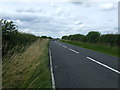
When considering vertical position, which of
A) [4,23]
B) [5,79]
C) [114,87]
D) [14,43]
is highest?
[4,23]

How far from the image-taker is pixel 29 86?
557 centimetres

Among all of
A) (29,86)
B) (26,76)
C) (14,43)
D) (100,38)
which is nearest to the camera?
(29,86)

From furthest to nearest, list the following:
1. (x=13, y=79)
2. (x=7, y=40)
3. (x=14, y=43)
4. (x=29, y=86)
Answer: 1. (x=14, y=43)
2. (x=7, y=40)
3. (x=13, y=79)
4. (x=29, y=86)

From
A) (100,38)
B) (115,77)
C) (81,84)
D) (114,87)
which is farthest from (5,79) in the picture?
(100,38)

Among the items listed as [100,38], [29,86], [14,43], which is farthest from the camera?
[100,38]

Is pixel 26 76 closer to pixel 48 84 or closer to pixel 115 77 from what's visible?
pixel 48 84

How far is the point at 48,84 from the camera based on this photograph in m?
6.02

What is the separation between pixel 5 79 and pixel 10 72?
634mm

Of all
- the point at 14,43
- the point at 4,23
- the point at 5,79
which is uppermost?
the point at 4,23

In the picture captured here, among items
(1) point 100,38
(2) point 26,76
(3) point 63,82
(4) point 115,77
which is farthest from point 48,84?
(1) point 100,38

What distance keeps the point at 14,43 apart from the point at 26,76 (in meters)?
3.63

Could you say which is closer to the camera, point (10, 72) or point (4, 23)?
point (10, 72)

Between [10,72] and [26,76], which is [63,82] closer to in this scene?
[26,76]

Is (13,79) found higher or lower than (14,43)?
lower
